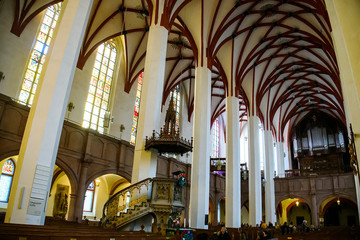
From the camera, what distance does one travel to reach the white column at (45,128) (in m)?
A: 6.72

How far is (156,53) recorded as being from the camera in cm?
1210

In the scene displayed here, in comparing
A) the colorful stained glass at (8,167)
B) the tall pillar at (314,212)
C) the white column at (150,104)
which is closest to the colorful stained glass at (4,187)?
the colorful stained glass at (8,167)

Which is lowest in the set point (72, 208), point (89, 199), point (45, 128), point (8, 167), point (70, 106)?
point (72, 208)

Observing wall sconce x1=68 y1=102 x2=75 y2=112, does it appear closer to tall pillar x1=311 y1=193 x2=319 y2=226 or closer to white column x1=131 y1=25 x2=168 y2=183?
white column x1=131 y1=25 x2=168 y2=183

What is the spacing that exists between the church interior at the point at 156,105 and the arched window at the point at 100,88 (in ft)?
0.24

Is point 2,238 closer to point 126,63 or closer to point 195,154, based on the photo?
point 195,154

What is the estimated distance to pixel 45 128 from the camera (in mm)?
7258

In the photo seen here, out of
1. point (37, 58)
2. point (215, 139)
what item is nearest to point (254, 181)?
point (215, 139)

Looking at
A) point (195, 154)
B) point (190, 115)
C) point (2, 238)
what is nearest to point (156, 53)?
point (195, 154)

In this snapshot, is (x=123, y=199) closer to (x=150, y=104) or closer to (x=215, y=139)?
(x=150, y=104)

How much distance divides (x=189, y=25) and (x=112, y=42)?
5.84 m

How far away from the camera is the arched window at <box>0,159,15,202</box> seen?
12750 millimetres

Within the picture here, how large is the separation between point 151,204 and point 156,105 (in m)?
4.06

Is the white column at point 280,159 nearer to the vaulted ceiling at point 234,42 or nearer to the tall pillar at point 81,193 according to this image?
the vaulted ceiling at point 234,42
